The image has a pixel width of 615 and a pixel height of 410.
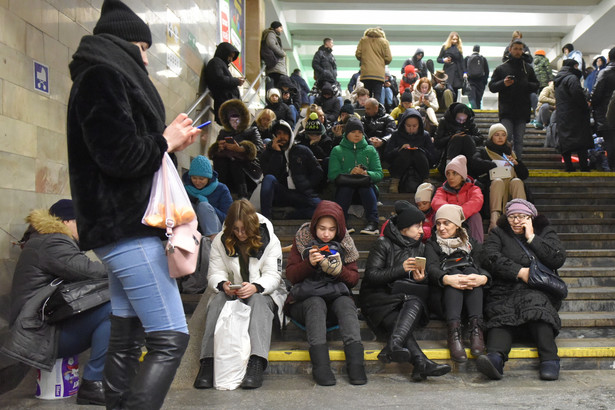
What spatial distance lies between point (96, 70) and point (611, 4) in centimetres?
1729

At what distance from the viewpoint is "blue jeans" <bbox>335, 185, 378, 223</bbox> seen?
21.7ft

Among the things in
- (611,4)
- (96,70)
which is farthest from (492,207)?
(611,4)

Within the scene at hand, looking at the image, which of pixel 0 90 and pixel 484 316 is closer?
pixel 0 90

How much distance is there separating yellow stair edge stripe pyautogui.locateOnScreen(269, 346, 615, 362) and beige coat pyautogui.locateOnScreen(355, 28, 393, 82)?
26.7 feet

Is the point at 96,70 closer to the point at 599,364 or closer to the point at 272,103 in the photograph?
the point at 599,364

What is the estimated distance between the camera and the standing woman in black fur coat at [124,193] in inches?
82.4

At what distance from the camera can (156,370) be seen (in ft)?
7.06

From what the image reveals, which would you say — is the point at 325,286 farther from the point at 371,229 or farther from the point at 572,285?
the point at 572,285

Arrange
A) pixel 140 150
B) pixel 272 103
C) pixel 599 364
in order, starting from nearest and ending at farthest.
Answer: pixel 140 150, pixel 599 364, pixel 272 103

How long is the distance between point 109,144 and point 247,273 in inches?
109

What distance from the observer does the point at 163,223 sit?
86.4 inches

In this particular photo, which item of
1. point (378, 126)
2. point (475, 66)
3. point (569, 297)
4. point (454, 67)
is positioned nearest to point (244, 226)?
point (569, 297)

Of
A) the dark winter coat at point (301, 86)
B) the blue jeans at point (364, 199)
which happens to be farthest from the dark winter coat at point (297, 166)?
the dark winter coat at point (301, 86)

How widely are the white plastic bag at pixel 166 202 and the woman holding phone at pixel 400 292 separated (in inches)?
97.6
